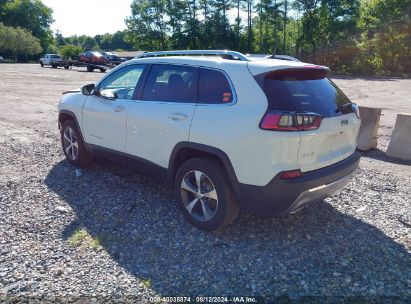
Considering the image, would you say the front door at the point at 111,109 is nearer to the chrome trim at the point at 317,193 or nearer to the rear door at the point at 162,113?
the rear door at the point at 162,113

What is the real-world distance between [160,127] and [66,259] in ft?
5.32

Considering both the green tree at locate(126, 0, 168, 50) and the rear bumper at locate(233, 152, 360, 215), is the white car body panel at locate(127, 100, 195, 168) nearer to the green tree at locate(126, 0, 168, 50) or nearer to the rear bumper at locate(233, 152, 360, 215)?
the rear bumper at locate(233, 152, 360, 215)

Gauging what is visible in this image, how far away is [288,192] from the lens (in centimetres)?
323

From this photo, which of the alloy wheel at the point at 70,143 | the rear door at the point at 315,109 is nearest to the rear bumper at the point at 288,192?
the rear door at the point at 315,109

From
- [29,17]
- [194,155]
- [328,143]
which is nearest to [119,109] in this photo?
[194,155]

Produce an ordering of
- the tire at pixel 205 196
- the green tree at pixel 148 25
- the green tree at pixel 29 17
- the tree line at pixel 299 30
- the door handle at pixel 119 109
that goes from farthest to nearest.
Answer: the green tree at pixel 29 17 → the green tree at pixel 148 25 → the tree line at pixel 299 30 → the door handle at pixel 119 109 → the tire at pixel 205 196

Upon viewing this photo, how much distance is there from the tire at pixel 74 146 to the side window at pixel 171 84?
5.69 feet

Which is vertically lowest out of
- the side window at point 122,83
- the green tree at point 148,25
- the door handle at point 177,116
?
the door handle at point 177,116

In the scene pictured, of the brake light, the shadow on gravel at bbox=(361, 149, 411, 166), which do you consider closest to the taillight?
the brake light

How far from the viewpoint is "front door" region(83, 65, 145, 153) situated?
15.1 ft

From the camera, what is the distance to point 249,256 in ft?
11.3

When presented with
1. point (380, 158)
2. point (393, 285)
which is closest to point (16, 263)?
point (393, 285)

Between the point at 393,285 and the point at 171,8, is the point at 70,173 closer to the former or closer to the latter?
the point at 393,285

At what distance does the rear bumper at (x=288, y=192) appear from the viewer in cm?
323
